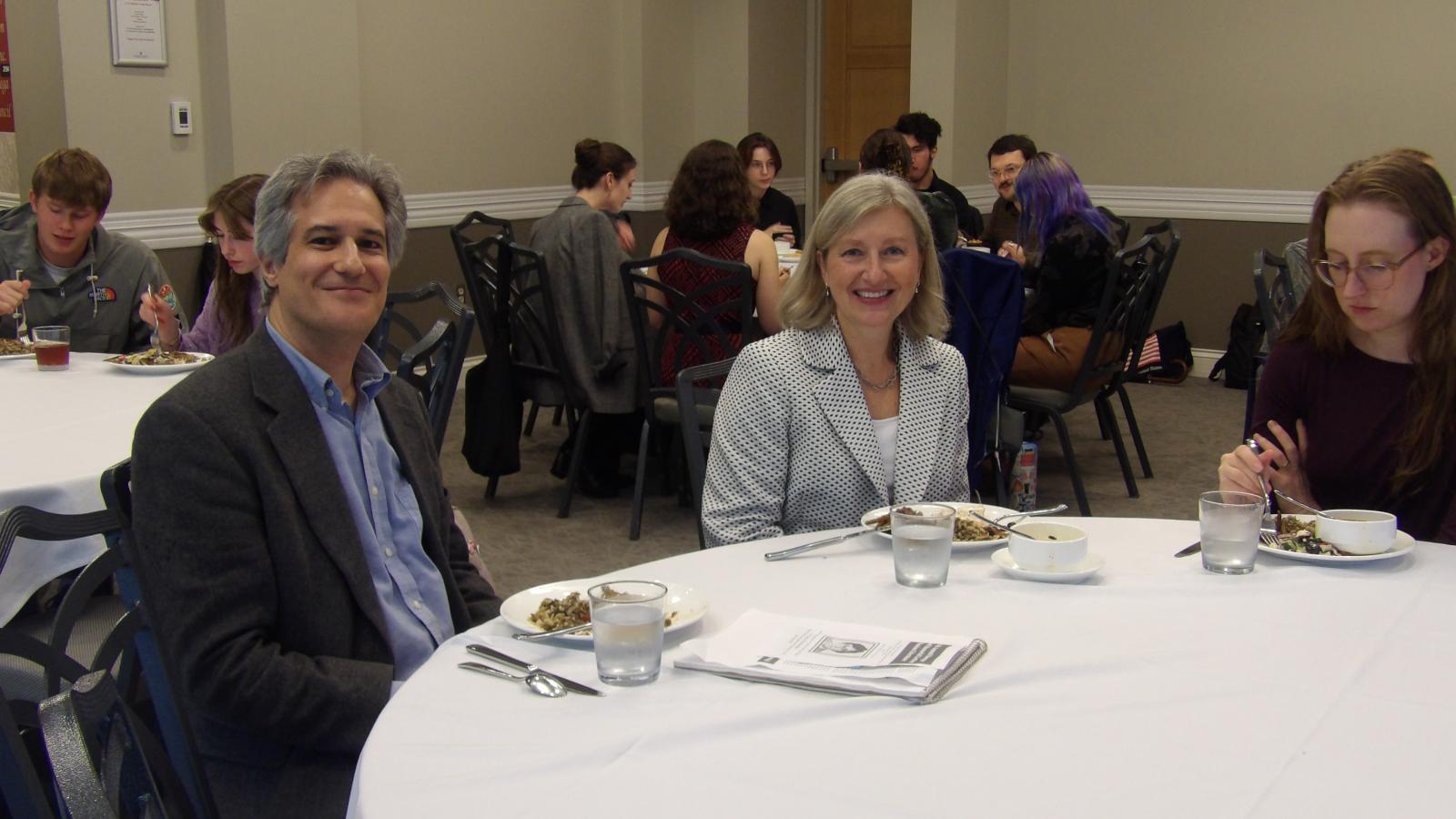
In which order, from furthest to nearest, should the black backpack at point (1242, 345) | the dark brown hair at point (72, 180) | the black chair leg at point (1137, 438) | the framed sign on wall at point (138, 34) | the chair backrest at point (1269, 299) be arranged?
1. the black backpack at point (1242, 345)
2. the black chair leg at point (1137, 438)
3. the framed sign on wall at point (138, 34)
4. the chair backrest at point (1269, 299)
5. the dark brown hair at point (72, 180)

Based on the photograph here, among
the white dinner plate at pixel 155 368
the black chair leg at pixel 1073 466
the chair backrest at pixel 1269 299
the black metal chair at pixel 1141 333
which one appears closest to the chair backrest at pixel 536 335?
the white dinner plate at pixel 155 368

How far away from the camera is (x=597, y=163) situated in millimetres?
4984

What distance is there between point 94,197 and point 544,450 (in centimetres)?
220

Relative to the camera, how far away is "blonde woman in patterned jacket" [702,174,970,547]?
2.21 metres

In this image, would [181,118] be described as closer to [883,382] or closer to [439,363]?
[439,363]

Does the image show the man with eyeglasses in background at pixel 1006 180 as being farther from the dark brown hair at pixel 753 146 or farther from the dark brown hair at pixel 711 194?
the dark brown hair at pixel 711 194

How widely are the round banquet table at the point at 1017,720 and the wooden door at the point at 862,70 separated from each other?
665cm

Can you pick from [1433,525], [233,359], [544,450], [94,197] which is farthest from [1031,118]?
[233,359]

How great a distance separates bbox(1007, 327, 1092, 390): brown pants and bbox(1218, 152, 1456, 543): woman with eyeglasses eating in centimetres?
230

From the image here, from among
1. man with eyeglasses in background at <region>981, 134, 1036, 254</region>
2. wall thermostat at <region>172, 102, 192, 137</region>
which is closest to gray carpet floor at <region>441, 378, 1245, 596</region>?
man with eyeglasses in background at <region>981, 134, 1036, 254</region>

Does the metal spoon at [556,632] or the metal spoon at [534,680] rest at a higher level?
the metal spoon at [556,632]

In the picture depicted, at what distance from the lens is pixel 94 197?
11.8 ft

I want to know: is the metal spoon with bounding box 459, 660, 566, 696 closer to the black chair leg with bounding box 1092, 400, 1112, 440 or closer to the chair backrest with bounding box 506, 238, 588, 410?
A: the chair backrest with bounding box 506, 238, 588, 410

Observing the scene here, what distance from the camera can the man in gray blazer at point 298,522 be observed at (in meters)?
1.50
